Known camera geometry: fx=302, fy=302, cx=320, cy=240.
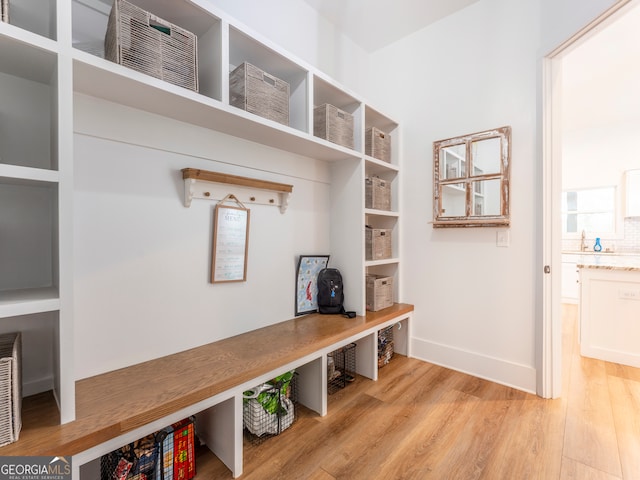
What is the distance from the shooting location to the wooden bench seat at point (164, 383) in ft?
3.14

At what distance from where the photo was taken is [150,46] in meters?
1.26

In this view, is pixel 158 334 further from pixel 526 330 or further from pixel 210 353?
pixel 526 330

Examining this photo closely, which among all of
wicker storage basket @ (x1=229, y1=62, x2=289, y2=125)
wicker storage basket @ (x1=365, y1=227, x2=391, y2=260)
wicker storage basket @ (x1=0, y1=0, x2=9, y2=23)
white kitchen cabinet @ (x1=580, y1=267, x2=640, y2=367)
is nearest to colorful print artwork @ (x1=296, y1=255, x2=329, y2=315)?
wicker storage basket @ (x1=365, y1=227, x2=391, y2=260)

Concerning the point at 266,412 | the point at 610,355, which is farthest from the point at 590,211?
the point at 266,412

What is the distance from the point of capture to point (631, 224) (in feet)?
15.9

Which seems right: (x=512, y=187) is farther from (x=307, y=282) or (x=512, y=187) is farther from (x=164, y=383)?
(x=164, y=383)

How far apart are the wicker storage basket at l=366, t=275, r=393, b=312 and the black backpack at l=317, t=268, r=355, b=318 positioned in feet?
0.91

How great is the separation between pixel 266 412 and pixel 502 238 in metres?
1.97

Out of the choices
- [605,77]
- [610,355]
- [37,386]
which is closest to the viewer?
[37,386]

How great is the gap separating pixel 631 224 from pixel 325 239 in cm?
550

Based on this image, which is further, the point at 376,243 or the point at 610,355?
the point at 610,355

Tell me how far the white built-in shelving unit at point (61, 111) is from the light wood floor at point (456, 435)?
1026mm

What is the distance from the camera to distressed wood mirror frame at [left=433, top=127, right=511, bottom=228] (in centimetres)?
219

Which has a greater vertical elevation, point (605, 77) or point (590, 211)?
point (605, 77)
